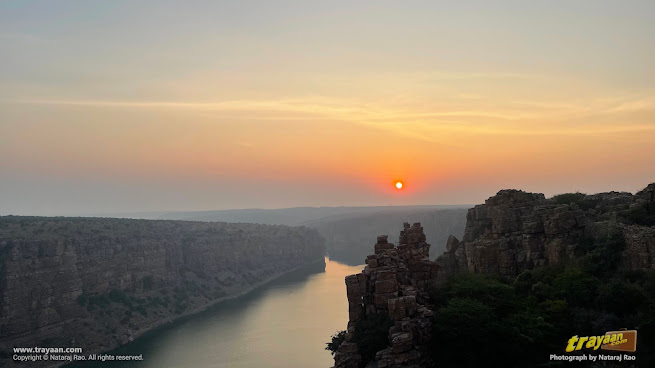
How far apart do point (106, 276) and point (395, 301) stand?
239ft

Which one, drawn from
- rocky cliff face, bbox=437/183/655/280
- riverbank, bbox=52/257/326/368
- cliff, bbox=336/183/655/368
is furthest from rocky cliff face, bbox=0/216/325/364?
rocky cliff face, bbox=437/183/655/280

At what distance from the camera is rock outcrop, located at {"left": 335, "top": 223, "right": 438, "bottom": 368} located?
87.0ft

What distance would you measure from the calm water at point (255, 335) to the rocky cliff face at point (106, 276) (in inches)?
221

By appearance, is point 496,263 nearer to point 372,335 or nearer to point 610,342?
point 610,342

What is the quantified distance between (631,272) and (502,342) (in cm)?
957

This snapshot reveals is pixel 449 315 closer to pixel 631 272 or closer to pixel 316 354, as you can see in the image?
pixel 631 272

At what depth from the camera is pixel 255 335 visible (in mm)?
74188

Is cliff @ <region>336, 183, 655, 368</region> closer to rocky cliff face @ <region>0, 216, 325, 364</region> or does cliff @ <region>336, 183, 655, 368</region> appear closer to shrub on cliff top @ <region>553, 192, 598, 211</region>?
shrub on cliff top @ <region>553, 192, 598, 211</region>

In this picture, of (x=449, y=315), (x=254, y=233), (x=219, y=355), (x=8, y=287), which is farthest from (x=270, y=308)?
(x=449, y=315)

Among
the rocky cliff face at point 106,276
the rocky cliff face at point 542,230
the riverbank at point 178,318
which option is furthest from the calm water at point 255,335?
the rocky cliff face at point 542,230

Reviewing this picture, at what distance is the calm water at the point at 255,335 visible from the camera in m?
61.2

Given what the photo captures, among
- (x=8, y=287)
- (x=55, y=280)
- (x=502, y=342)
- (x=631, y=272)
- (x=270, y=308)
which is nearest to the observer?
(x=502, y=342)

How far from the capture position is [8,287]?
6806 centimetres

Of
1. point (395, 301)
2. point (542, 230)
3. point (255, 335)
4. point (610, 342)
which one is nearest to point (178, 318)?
point (255, 335)
